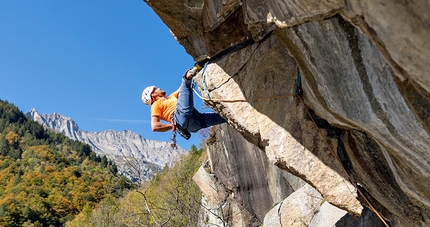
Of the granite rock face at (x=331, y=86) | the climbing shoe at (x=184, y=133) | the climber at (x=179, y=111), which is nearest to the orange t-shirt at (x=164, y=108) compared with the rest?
the climber at (x=179, y=111)

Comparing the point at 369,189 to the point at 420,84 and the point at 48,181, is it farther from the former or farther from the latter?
the point at 48,181

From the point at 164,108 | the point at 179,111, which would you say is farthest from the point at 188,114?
the point at 164,108

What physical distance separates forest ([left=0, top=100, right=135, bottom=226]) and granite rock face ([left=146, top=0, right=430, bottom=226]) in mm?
29955

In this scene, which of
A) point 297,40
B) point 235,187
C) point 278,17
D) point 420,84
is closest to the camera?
point 420,84

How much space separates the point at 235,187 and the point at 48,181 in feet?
166

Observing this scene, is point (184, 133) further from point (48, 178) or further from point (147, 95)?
point (48, 178)

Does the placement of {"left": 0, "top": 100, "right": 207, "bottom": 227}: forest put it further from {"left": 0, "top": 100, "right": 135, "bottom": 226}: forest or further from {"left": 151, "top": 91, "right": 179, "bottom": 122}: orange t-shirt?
{"left": 151, "top": 91, "right": 179, "bottom": 122}: orange t-shirt

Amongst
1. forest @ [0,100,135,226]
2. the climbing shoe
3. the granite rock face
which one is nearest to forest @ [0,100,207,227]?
forest @ [0,100,135,226]

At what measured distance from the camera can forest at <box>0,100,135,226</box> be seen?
47.8 metres

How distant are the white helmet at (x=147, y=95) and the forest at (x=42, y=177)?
92.5ft

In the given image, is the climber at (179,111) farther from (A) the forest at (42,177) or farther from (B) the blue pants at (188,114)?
(A) the forest at (42,177)

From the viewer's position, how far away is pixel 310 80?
3938mm

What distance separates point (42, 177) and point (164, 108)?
57.8 meters

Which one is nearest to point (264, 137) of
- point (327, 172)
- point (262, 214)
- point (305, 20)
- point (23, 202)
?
point (327, 172)
